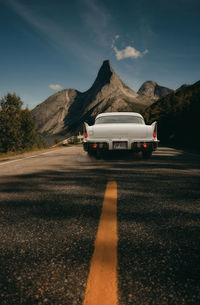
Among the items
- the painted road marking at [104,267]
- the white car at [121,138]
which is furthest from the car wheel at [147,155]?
the painted road marking at [104,267]

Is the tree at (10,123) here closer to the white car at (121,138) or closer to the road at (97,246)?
the white car at (121,138)

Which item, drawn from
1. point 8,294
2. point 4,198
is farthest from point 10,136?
point 8,294

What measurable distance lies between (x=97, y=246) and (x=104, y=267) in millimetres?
268

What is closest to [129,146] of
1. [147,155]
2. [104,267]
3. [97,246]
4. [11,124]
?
[147,155]

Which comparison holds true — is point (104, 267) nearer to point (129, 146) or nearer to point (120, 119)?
point (129, 146)

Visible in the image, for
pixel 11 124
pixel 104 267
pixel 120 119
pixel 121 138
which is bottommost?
pixel 104 267

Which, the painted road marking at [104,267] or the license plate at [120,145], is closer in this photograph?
the painted road marking at [104,267]

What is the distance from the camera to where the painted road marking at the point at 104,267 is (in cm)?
109

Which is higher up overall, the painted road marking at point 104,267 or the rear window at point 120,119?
the rear window at point 120,119

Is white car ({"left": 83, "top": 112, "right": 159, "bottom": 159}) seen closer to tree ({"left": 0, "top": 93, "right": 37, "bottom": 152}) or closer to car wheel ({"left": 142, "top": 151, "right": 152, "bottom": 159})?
car wheel ({"left": 142, "top": 151, "right": 152, "bottom": 159})

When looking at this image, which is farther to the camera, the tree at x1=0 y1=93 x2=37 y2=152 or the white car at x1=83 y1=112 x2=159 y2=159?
the tree at x1=0 y1=93 x2=37 y2=152

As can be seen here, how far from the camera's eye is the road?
1.14 metres

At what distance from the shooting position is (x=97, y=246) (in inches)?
63.4

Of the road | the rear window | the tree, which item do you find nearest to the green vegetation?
the tree
